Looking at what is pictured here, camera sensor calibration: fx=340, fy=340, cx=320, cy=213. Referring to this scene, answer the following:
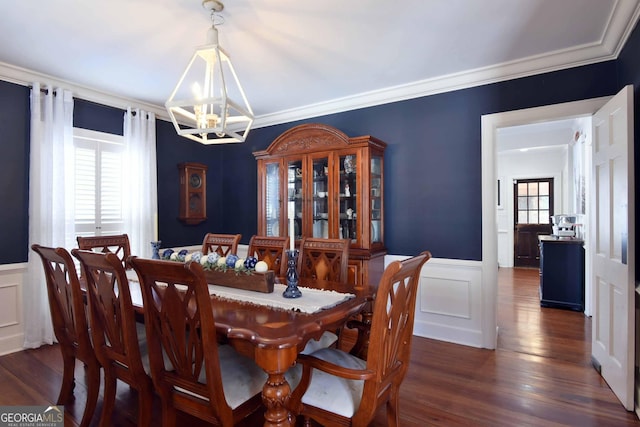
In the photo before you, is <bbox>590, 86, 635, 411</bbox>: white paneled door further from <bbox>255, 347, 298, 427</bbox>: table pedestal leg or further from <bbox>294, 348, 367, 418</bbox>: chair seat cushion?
<bbox>255, 347, 298, 427</bbox>: table pedestal leg

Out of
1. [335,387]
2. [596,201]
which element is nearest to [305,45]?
[335,387]

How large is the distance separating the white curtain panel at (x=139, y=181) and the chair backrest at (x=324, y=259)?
217 centimetres

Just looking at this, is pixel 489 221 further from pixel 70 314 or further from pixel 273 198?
pixel 70 314

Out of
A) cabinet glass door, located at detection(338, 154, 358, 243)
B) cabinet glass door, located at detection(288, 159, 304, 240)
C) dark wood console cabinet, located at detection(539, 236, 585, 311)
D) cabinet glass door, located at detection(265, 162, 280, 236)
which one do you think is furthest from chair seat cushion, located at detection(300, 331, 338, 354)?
dark wood console cabinet, located at detection(539, 236, 585, 311)

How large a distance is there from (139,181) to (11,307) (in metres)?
1.60

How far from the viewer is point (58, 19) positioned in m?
2.24

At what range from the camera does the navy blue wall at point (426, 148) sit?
2.89 meters

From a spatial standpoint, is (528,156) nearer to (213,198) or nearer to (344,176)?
(344,176)

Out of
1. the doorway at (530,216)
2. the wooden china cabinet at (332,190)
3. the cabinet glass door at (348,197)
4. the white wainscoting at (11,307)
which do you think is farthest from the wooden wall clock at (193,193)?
the doorway at (530,216)

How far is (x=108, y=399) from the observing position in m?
1.81

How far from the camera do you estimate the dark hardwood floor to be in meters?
2.02

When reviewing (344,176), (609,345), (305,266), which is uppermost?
(344,176)

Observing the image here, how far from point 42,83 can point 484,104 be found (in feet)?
13.5

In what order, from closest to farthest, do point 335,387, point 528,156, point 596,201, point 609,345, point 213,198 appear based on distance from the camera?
point 335,387 → point 609,345 → point 596,201 → point 213,198 → point 528,156
